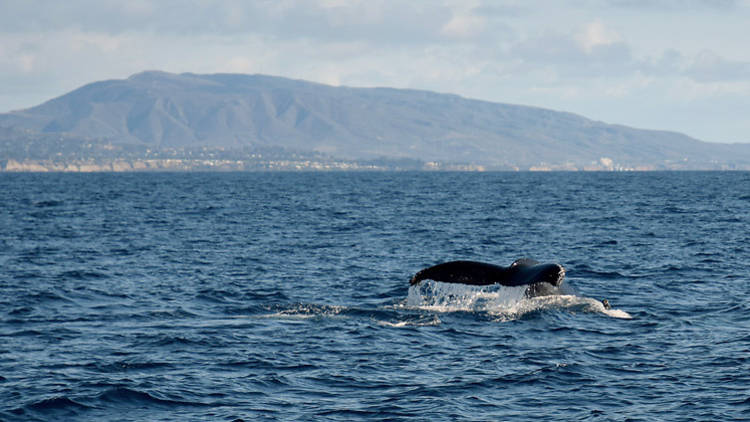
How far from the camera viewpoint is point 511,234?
50906mm

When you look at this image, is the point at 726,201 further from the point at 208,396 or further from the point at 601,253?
the point at 208,396

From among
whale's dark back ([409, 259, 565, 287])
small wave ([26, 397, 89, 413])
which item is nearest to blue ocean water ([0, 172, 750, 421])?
small wave ([26, 397, 89, 413])

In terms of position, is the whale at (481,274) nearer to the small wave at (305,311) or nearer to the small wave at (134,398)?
the small wave at (305,311)

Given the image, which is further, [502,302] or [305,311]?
[305,311]

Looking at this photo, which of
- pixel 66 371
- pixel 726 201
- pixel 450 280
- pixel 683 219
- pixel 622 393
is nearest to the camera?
pixel 622 393

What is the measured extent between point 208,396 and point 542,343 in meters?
8.06

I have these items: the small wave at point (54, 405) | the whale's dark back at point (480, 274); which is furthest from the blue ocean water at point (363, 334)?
the whale's dark back at point (480, 274)

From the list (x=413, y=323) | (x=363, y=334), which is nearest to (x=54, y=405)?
(x=363, y=334)

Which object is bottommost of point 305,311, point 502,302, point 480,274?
point 305,311

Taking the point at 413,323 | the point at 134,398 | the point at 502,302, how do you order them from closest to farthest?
1. the point at 134,398
2. the point at 413,323
3. the point at 502,302

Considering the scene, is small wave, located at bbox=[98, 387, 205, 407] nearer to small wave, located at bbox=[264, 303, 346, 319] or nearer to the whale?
the whale

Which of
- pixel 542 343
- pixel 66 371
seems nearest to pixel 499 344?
pixel 542 343

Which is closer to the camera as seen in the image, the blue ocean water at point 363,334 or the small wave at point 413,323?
the blue ocean water at point 363,334

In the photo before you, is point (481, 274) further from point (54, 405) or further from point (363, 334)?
point (54, 405)
